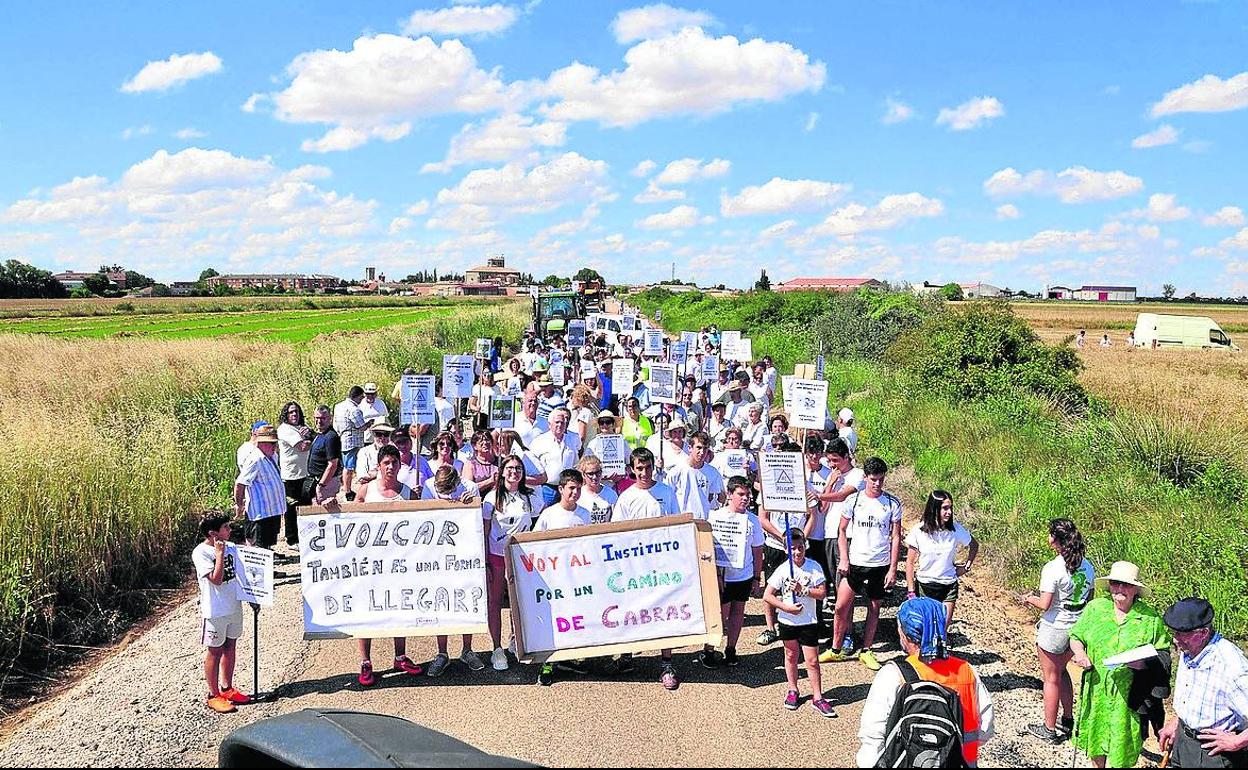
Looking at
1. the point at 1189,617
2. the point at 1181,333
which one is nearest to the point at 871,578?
the point at 1189,617

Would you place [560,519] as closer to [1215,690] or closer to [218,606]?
[218,606]

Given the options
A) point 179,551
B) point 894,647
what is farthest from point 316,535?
point 894,647

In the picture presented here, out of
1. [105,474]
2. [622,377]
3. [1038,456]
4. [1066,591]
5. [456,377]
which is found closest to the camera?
[1066,591]

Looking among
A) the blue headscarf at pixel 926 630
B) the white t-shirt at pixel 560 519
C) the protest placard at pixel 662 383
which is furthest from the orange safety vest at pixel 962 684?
the protest placard at pixel 662 383

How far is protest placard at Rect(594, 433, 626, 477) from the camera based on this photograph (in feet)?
30.1

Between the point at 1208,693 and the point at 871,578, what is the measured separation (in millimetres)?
2988

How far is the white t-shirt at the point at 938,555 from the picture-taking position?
697 cm

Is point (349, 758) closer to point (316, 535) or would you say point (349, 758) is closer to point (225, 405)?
point (316, 535)

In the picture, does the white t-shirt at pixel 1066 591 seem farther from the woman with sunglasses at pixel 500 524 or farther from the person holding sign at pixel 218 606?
the person holding sign at pixel 218 606

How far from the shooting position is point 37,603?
7586 millimetres

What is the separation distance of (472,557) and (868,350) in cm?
2362

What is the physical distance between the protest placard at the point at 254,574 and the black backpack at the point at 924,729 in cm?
466

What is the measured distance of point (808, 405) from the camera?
1109 cm

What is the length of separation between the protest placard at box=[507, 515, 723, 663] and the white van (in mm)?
49536
